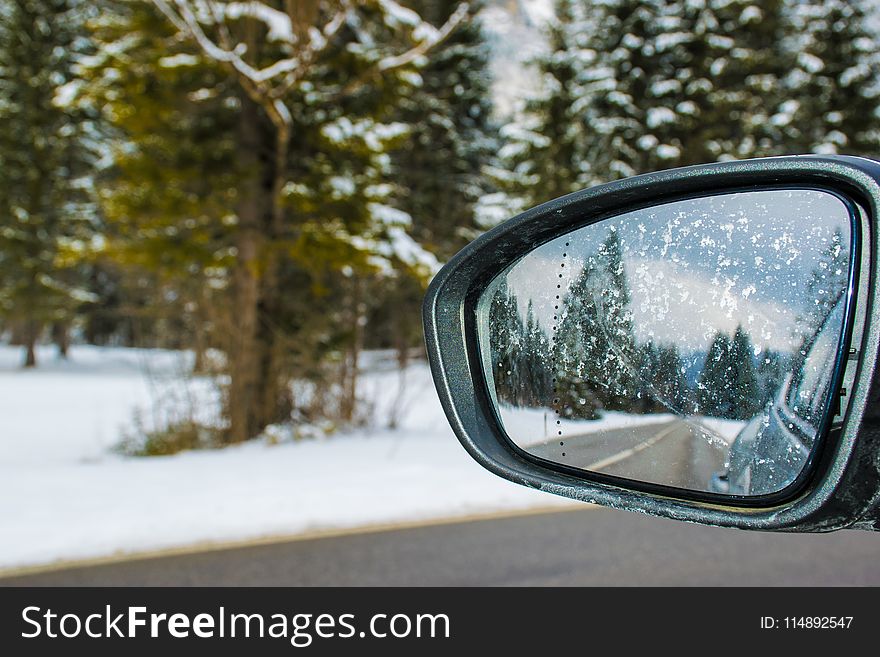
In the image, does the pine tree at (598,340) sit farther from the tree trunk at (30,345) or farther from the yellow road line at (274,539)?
the tree trunk at (30,345)

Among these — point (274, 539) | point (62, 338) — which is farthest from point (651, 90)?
point (62, 338)

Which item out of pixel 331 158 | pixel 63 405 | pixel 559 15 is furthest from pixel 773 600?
pixel 559 15

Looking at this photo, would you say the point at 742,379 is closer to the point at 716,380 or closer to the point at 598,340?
the point at 716,380

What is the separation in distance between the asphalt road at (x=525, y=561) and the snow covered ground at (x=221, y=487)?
0.42m

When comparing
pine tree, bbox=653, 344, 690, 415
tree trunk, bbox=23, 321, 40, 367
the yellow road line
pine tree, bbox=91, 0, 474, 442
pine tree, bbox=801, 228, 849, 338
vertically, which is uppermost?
pine tree, bbox=91, 0, 474, 442

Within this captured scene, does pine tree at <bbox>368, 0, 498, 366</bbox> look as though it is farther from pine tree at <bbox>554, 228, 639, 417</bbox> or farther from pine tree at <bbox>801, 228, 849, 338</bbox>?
pine tree at <bbox>801, 228, 849, 338</bbox>

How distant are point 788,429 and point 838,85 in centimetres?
2198

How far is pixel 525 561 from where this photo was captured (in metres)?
4.29

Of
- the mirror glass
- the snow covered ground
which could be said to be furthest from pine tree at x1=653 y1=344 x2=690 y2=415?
the snow covered ground

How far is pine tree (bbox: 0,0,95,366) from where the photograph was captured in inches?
→ 910

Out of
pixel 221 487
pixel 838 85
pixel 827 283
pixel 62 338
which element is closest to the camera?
pixel 827 283

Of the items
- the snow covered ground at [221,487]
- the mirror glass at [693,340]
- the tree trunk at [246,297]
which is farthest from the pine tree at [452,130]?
the mirror glass at [693,340]

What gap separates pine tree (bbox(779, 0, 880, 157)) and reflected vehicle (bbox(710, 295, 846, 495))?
2037 centimetres

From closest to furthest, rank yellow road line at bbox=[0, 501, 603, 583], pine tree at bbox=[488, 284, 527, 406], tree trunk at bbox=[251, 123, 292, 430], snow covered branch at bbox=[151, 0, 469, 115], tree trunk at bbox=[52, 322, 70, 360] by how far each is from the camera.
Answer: pine tree at bbox=[488, 284, 527, 406] → yellow road line at bbox=[0, 501, 603, 583] → snow covered branch at bbox=[151, 0, 469, 115] → tree trunk at bbox=[251, 123, 292, 430] → tree trunk at bbox=[52, 322, 70, 360]
